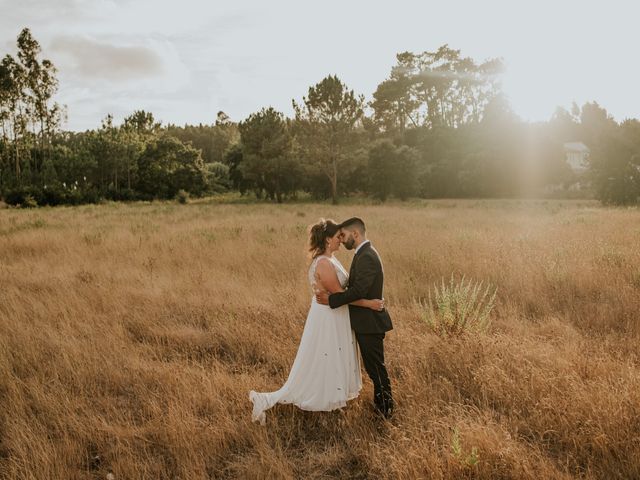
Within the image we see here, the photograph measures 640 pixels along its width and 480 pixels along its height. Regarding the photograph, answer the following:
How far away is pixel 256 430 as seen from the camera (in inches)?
150

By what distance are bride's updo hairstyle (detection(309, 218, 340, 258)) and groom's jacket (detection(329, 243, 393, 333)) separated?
0.29 meters

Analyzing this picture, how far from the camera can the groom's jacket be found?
3.68 meters

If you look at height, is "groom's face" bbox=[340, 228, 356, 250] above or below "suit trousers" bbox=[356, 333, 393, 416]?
above

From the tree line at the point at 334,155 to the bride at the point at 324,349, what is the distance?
109ft

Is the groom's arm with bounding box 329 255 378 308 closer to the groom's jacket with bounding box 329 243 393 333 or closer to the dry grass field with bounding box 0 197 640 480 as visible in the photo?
the groom's jacket with bounding box 329 243 393 333

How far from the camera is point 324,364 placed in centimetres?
390

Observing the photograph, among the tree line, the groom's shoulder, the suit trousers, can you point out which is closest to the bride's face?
the groom's shoulder

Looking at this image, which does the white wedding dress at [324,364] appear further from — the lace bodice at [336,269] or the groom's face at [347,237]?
the groom's face at [347,237]

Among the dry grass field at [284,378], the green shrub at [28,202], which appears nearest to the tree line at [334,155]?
the green shrub at [28,202]

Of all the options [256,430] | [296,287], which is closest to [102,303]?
[296,287]

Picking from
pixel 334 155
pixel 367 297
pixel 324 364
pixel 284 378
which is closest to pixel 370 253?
pixel 367 297

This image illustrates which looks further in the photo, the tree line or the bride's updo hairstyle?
the tree line

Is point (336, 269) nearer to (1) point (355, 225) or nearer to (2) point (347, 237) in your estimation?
(2) point (347, 237)

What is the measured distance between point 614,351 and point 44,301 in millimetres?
8294
